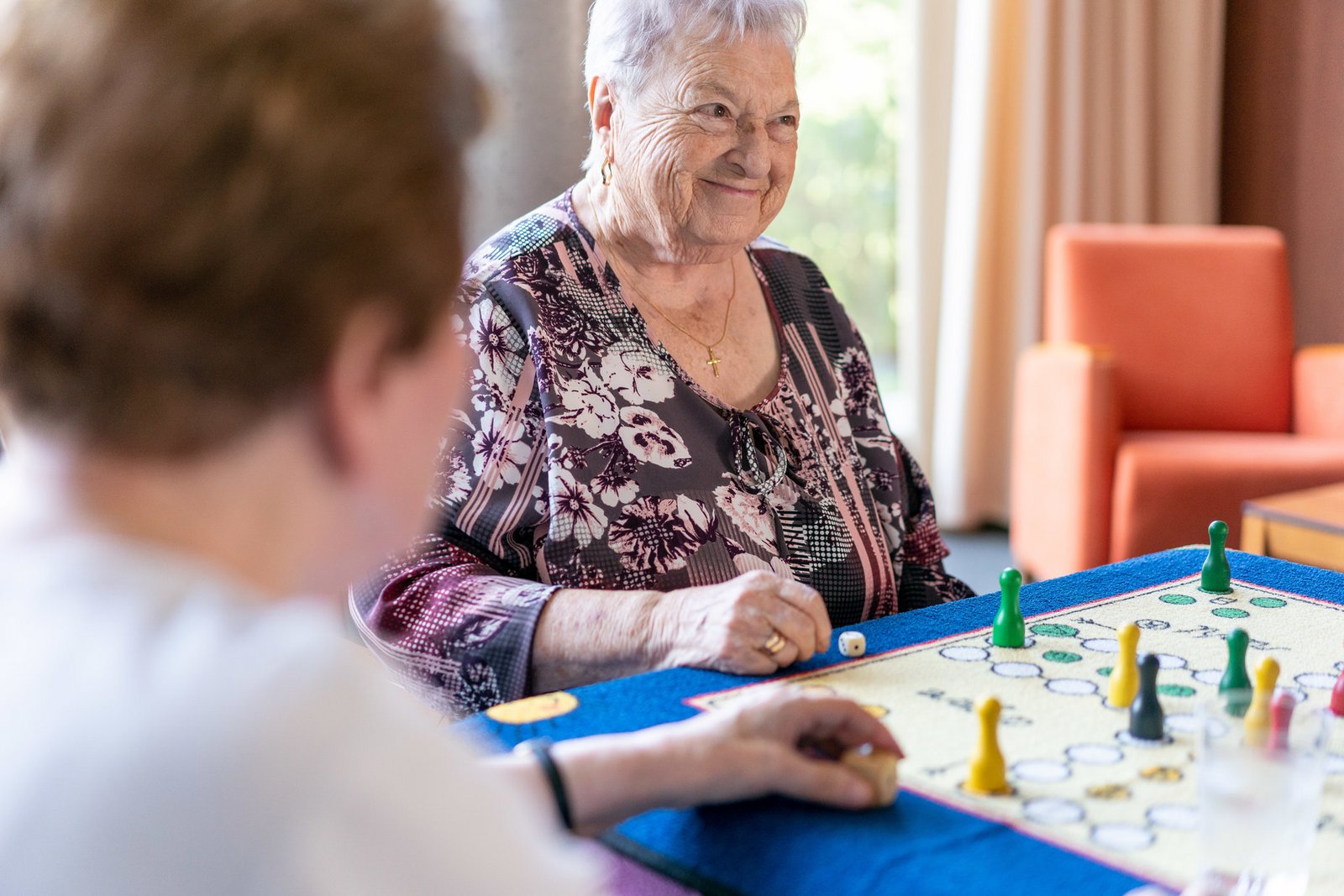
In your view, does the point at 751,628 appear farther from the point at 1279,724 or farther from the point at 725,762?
the point at 1279,724

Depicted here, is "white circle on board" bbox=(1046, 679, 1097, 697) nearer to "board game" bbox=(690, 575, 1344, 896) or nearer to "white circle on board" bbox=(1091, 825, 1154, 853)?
"board game" bbox=(690, 575, 1344, 896)

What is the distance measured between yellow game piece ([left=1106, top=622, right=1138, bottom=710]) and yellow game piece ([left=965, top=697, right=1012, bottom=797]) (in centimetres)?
22

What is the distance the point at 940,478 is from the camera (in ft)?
17.4

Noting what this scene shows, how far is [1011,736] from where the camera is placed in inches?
46.9

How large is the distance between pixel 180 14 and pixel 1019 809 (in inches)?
31.1

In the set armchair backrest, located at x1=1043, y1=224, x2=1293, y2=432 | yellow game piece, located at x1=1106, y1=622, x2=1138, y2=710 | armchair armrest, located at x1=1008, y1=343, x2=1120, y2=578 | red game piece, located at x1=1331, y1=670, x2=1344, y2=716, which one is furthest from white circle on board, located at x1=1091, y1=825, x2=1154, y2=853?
armchair backrest, located at x1=1043, y1=224, x2=1293, y2=432

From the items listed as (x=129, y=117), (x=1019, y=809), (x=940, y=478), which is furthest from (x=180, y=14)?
(x=940, y=478)

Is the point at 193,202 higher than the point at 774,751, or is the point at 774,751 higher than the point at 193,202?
the point at 193,202

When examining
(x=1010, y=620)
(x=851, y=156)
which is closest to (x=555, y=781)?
(x=1010, y=620)

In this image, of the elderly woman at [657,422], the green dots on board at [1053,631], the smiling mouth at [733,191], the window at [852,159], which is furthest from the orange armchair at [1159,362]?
the green dots on board at [1053,631]

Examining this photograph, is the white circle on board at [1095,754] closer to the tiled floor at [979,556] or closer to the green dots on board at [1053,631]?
the green dots on board at [1053,631]

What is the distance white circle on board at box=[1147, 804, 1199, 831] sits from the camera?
40.3 inches

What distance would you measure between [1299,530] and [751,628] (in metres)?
1.90

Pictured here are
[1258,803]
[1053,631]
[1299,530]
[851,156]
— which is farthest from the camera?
[851,156]
